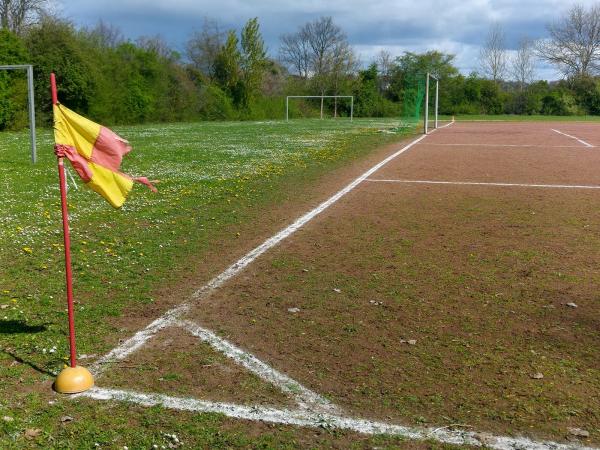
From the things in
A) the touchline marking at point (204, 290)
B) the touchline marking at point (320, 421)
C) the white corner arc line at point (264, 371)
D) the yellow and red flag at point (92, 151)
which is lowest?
the touchline marking at point (320, 421)

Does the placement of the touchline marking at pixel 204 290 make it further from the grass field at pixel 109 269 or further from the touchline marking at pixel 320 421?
the touchline marking at pixel 320 421

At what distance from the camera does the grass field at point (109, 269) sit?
361 centimetres

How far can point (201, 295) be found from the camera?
19.8ft

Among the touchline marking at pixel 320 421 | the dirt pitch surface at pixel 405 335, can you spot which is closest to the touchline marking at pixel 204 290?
the dirt pitch surface at pixel 405 335

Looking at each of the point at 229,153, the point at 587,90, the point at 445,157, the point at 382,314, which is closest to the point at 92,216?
the point at 382,314

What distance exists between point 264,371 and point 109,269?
10.1ft

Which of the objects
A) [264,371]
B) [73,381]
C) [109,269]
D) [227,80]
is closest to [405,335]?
[264,371]

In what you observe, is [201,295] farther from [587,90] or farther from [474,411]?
[587,90]

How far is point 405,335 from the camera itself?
5.04m

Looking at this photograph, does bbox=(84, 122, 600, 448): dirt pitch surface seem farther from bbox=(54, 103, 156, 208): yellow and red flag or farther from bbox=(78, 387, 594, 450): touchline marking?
bbox=(54, 103, 156, 208): yellow and red flag

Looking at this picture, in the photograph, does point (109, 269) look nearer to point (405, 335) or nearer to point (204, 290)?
point (204, 290)

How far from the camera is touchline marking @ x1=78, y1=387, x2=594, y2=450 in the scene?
11.6 feet

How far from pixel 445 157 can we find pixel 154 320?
1468cm

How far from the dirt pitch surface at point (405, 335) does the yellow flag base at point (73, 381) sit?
0.43ft
